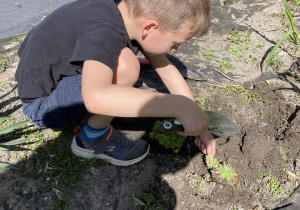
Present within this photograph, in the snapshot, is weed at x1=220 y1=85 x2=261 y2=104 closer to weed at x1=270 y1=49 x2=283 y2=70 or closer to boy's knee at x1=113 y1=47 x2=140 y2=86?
weed at x1=270 y1=49 x2=283 y2=70

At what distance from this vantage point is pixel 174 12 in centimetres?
136

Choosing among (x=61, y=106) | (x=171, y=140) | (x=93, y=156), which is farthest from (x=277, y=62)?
(x=61, y=106)

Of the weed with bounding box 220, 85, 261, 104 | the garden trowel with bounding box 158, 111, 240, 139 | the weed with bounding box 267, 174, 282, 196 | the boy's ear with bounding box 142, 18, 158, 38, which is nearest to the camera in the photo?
the boy's ear with bounding box 142, 18, 158, 38

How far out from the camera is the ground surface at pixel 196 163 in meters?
1.67

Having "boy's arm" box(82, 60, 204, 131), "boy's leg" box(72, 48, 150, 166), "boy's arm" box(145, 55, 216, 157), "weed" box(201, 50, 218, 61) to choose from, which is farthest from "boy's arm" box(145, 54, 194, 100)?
"weed" box(201, 50, 218, 61)

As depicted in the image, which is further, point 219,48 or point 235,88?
point 219,48

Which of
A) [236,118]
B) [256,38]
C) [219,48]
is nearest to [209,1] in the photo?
[236,118]

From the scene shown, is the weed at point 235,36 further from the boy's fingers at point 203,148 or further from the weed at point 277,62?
the boy's fingers at point 203,148

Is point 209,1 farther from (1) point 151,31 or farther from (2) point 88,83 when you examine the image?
(2) point 88,83

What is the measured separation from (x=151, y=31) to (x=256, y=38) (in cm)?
182

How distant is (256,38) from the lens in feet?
9.52

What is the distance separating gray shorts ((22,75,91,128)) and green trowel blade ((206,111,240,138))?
0.80m

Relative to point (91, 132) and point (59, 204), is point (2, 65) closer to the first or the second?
point (91, 132)

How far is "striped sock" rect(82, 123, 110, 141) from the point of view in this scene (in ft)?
5.82
